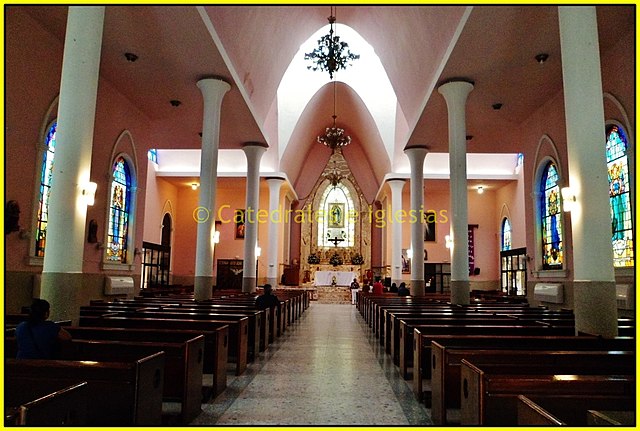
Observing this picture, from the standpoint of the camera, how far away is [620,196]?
313 inches

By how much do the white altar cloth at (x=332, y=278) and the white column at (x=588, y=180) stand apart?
19552 millimetres

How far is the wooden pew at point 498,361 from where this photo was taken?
3314 millimetres

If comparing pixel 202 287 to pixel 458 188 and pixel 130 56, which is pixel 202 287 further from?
pixel 458 188

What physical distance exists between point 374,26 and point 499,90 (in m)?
4.22

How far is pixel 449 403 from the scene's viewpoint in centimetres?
404

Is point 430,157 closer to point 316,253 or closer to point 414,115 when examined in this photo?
point 414,115

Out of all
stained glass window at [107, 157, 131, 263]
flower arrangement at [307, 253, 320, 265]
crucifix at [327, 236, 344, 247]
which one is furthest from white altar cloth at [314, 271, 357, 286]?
stained glass window at [107, 157, 131, 263]

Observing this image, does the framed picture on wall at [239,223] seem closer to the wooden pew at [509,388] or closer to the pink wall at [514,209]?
the pink wall at [514,209]

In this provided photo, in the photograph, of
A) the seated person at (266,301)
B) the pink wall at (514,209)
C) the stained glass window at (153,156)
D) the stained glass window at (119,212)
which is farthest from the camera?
the stained glass window at (153,156)

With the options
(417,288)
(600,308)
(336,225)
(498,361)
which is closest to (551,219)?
(417,288)

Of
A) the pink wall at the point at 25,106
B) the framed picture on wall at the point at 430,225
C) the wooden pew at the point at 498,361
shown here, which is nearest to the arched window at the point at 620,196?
the wooden pew at the point at 498,361

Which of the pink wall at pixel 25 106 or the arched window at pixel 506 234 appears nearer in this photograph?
the pink wall at pixel 25 106

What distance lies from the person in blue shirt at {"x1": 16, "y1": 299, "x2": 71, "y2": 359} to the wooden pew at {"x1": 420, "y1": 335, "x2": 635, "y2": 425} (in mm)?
2933

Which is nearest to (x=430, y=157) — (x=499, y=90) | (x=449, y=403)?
(x=499, y=90)
